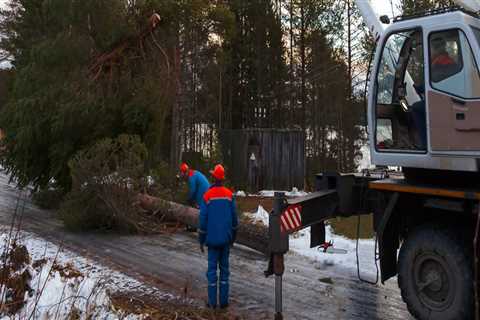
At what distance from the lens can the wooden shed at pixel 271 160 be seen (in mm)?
20484

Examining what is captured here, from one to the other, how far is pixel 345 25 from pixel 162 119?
15.5 meters

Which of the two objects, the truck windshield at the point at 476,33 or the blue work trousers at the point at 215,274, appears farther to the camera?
the blue work trousers at the point at 215,274

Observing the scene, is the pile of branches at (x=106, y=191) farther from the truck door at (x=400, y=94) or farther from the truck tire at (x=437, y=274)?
the truck tire at (x=437, y=274)

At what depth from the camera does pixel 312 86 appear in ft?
91.6

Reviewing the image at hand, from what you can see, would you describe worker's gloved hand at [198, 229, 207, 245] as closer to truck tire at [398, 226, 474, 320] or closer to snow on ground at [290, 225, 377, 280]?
truck tire at [398, 226, 474, 320]

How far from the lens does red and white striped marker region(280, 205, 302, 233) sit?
20.4ft

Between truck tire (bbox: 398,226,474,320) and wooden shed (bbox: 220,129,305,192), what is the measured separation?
14.8 m

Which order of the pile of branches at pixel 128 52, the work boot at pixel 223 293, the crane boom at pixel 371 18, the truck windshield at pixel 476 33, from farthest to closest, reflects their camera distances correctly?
the pile of branches at pixel 128 52 → the crane boom at pixel 371 18 → the work boot at pixel 223 293 → the truck windshield at pixel 476 33

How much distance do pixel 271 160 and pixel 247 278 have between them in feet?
41.8

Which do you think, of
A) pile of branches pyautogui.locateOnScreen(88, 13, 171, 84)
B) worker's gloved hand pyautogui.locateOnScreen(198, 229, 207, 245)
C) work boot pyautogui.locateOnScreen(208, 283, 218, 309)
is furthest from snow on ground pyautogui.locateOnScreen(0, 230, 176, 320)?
pile of branches pyautogui.locateOnScreen(88, 13, 171, 84)

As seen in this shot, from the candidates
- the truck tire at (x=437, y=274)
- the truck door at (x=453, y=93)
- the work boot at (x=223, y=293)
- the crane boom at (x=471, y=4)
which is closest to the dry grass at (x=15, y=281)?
the work boot at (x=223, y=293)

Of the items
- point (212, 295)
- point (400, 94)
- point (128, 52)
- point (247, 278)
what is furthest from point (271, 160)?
point (400, 94)

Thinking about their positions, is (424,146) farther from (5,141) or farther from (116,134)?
(5,141)

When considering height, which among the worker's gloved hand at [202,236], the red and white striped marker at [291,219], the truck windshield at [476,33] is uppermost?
the truck windshield at [476,33]
